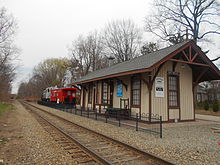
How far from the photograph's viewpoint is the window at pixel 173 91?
10821mm

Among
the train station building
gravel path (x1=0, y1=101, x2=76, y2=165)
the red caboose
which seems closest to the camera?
gravel path (x1=0, y1=101, x2=76, y2=165)

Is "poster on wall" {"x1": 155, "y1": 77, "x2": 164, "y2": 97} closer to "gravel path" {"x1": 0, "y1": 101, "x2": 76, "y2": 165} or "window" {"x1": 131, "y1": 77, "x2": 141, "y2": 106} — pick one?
"window" {"x1": 131, "y1": 77, "x2": 141, "y2": 106}

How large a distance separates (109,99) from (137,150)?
30.8ft

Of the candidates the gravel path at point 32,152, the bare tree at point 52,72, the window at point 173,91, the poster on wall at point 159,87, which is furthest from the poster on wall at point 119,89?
the bare tree at point 52,72

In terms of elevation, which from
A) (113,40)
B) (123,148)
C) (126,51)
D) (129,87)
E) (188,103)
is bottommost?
(123,148)

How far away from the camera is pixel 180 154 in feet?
15.5

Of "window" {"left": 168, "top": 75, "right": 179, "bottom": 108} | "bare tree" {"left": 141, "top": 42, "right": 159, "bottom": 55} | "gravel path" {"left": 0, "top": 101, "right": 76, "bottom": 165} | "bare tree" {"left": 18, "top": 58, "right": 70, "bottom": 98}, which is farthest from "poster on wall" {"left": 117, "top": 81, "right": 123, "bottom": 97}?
"bare tree" {"left": 18, "top": 58, "right": 70, "bottom": 98}

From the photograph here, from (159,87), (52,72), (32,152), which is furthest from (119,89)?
(52,72)

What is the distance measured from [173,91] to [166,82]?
2.98 ft

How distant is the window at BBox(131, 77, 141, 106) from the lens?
1085 centimetres

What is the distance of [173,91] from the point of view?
11.0m

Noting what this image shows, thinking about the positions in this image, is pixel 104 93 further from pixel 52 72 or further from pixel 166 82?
pixel 52 72

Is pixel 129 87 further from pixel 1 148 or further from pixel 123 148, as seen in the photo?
pixel 1 148

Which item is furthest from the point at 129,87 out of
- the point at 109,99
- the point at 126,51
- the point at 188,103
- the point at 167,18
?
the point at 126,51
